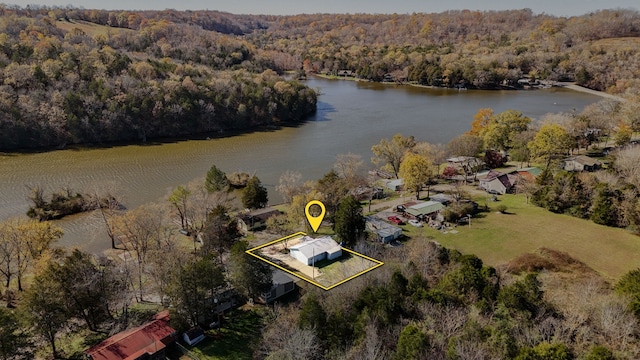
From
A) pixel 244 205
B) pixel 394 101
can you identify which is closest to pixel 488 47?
pixel 394 101

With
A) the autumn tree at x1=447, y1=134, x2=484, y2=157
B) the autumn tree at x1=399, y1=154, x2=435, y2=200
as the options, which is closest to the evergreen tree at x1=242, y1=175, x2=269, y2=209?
the autumn tree at x1=399, y1=154, x2=435, y2=200

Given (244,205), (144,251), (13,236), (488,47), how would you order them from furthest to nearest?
(488,47) < (244,205) < (144,251) < (13,236)

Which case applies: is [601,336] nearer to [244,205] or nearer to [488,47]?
[244,205]

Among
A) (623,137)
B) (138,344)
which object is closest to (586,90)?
(623,137)

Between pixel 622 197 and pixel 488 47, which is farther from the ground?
pixel 488 47

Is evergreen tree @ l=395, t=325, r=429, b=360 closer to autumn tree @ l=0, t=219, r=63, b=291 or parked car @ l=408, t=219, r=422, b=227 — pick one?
parked car @ l=408, t=219, r=422, b=227

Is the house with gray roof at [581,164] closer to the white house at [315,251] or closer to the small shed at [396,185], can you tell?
the small shed at [396,185]
